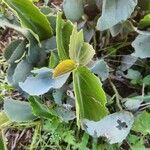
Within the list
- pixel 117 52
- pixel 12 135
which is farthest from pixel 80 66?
pixel 12 135

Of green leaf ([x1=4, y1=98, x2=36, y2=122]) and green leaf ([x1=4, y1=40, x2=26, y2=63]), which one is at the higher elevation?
green leaf ([x1=4, y1=40, x2=26, y2=63])

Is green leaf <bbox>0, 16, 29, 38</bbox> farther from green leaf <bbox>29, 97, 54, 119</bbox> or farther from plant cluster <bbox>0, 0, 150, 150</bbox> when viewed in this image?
green leaf <bbox>29, 97, 54, 119</bbox>

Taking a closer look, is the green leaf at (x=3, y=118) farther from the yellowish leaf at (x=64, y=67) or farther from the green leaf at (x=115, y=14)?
the green leaf at (x=115, y=14)

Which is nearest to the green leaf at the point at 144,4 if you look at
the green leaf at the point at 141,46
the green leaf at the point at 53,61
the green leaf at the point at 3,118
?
the green leaf at the point at 141,46

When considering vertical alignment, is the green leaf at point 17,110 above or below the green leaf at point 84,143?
above

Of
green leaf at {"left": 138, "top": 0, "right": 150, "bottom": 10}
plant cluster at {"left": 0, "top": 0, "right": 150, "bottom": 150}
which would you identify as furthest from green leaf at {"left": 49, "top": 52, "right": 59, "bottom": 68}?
green leaf at {"left": 138, "top": 0, "right": 150, "bottom": 10}

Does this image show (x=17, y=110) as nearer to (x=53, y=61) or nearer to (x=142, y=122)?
(x=53, y=61)

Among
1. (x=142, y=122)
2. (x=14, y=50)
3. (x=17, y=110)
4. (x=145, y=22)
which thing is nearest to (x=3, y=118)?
(x=17, y=110)
